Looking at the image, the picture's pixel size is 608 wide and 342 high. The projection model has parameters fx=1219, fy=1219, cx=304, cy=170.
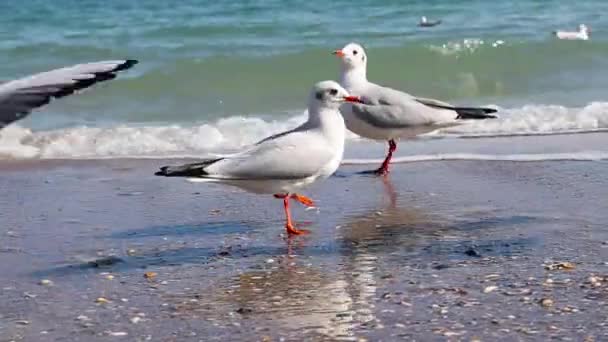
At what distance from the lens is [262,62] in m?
15.7

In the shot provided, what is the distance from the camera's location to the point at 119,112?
40.9 feet

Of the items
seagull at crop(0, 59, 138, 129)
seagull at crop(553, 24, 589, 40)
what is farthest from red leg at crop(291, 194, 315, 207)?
seagull at crop(553, 24, 589, 40)

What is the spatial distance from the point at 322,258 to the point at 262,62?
32.9ft

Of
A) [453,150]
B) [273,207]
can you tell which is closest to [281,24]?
[453,150]

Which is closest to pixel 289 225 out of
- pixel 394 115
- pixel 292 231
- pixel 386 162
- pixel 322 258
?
pixel 292 231

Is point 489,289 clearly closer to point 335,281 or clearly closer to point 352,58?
point 335,281

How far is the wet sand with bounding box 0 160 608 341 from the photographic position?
4.78m

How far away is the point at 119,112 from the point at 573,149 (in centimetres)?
529

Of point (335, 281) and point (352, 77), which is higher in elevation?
point (352, 77)

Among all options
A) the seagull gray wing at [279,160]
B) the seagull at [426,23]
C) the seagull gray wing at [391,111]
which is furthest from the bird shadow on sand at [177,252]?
the seagull at [426,23]

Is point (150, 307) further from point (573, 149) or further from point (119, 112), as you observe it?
point (119, 112)

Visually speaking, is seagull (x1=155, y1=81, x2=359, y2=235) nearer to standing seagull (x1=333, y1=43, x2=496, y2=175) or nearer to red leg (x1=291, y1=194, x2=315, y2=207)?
red leg (x1=291, y1=194, x2=315, y2=207)

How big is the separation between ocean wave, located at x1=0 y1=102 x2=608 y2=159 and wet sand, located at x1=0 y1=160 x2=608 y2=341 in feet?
4.50

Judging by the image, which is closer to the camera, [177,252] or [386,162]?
[177,252]
